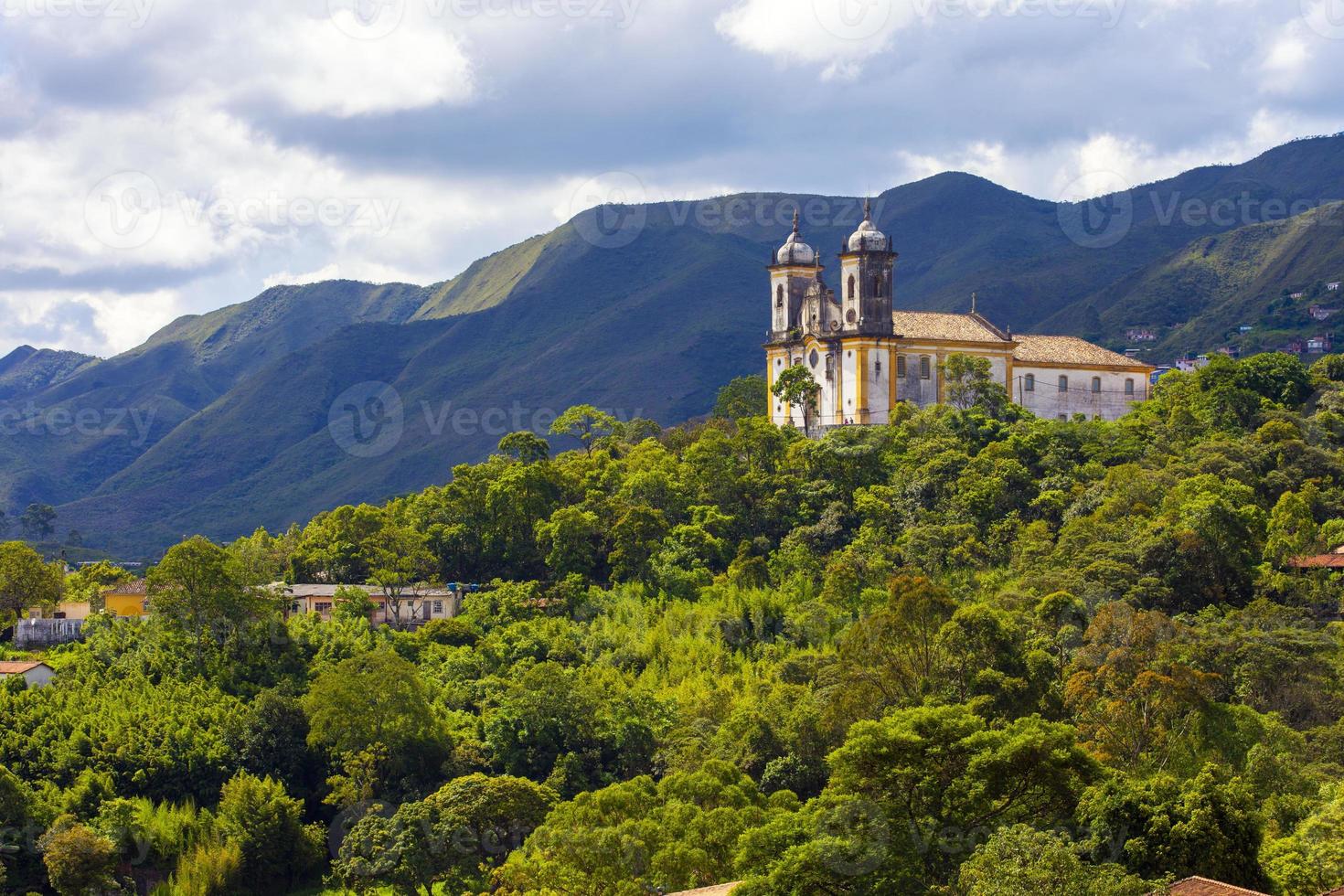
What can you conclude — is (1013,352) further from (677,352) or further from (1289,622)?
(677,352)

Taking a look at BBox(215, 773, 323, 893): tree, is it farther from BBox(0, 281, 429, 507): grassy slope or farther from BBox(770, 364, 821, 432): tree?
BBox(0, 281, 429, 507): grassy slope

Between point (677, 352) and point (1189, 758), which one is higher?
point (677, 352)

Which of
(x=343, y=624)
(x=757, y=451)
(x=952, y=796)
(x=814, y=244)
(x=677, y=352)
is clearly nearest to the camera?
(x=952, y=796)

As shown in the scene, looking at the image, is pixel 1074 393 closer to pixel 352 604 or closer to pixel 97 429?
pixel 352 604

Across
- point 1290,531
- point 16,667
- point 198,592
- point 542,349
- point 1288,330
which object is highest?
point 542,349

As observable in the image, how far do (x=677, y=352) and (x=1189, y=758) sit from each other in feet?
394

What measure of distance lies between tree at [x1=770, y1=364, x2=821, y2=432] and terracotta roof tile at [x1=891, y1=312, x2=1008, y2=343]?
12.6 feet

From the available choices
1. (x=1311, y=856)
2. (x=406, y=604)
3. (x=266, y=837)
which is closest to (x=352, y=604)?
(x=406, y=604)

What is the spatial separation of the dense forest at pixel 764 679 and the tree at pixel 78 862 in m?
0.12

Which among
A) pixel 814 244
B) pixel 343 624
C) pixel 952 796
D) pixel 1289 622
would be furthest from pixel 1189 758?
pixel 814 244

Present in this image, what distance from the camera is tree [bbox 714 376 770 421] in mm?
70250

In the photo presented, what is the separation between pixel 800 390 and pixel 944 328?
675 cm

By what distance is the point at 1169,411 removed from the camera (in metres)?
62.2

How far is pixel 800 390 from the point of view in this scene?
65.8 m
